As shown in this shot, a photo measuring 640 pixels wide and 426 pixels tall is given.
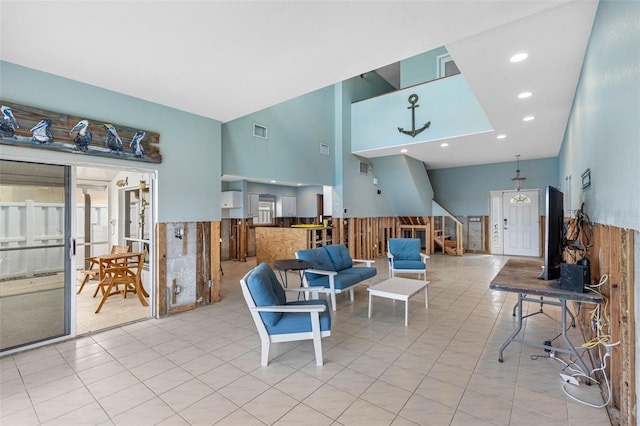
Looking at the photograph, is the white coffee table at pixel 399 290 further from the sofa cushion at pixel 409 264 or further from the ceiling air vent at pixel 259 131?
the ceiling air vent at pixel 259 131

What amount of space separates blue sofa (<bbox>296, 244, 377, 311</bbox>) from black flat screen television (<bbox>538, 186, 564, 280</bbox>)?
2.30 meters

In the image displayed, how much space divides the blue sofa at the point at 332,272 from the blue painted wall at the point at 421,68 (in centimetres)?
574

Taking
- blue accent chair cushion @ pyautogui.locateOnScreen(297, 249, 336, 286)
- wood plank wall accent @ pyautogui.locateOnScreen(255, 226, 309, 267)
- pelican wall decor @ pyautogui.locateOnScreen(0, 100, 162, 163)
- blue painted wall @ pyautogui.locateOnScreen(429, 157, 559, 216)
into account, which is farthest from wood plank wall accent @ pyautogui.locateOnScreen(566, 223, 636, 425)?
blue painted wall @ pyautogui.locateOnScreen(429, 157, 559, 216)

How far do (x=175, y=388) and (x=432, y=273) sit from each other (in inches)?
225

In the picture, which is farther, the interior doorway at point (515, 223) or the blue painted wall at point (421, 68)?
the interior doorway at point (515, 223)

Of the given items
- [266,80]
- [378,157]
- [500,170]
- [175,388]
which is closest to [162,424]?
[175,388]

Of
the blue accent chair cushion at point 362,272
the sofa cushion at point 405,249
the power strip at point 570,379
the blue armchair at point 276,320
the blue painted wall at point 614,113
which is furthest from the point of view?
the sofa cushion at point 405,249

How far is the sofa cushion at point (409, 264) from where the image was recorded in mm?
5387

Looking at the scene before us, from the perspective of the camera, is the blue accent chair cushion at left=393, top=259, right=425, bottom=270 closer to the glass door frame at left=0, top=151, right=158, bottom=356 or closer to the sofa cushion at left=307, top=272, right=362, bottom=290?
the sofa cushion at left=307, top=272, right=362, bottom=290

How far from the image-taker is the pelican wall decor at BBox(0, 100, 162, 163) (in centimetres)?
289

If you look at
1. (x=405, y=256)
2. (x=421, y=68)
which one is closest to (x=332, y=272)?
(x=405, y=256)

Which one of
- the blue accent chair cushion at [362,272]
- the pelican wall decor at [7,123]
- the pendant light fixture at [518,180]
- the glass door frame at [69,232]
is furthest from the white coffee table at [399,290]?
the pendant light fixture at [518,180]

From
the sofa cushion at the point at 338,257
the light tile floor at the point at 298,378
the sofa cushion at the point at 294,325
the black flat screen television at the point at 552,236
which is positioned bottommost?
the light tile floor at the point at 298,378

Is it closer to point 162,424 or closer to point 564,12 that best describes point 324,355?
point 162,424
